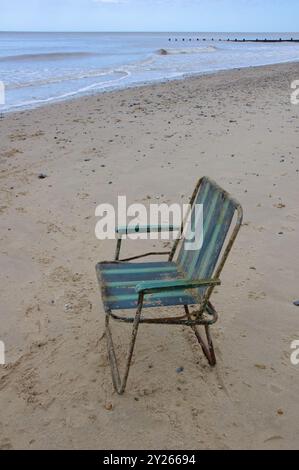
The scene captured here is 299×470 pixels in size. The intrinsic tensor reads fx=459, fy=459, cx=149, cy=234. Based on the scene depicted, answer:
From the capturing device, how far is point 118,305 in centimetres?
281

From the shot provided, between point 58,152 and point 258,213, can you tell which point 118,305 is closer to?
point 258,213

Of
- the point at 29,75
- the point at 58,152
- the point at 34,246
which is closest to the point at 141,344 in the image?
the point at 34,246

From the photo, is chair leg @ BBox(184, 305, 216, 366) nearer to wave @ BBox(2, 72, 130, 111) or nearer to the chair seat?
the chair seat

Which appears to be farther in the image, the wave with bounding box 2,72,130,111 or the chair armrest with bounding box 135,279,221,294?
the wave with bounding box 2,72,130,111

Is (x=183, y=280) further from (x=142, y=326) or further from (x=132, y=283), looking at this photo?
(x=142, y=326)

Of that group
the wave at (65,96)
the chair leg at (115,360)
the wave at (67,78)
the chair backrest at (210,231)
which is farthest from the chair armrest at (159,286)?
the wave at (67,78)

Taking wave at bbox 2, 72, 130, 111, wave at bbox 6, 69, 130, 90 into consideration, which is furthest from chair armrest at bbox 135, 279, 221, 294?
wave at bbox 6, 69, 130, 90

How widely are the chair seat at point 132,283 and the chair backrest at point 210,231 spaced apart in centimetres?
12

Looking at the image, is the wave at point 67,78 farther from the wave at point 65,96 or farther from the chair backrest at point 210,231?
the chair backrest at point 210,231

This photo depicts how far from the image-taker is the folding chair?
8.83 feet

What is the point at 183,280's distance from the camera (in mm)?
2707

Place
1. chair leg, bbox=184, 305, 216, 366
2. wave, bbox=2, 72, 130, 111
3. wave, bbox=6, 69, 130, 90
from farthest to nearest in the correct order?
wave, bbox=6, 69, 130, 90 → wave, bbox=2, 72, 130, 111 → chair leg, bbox=184, 305, 216, 366

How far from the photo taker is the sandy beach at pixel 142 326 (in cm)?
260

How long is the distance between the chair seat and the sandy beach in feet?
1.50
